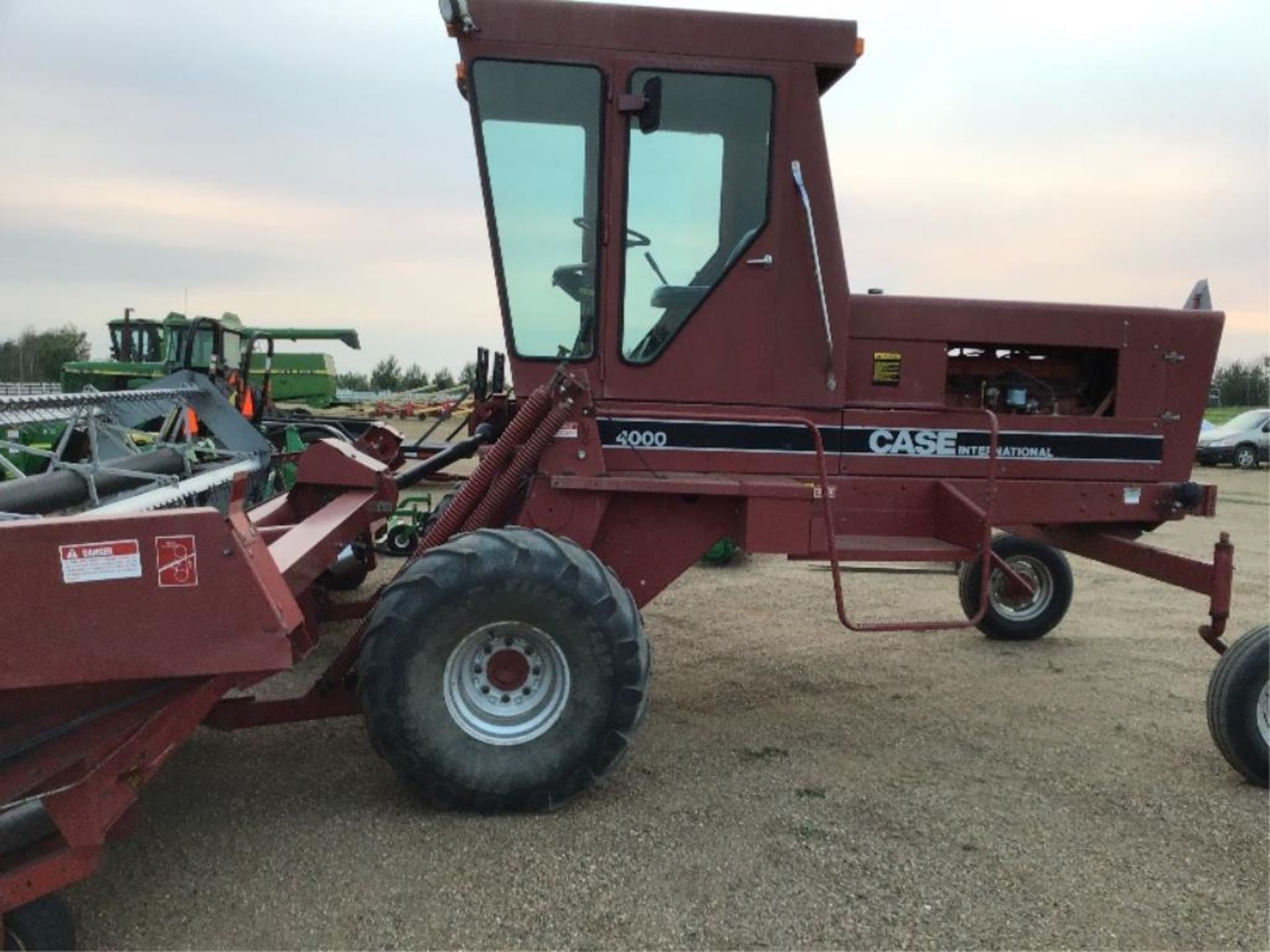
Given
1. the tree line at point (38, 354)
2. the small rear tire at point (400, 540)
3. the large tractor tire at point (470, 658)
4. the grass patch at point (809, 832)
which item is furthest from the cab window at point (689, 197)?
the tree line at point (38, 354)

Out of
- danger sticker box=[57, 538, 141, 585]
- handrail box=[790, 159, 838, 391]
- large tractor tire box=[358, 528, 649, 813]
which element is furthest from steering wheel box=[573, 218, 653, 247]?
danger sticker box=[57, 538, 141, 585]

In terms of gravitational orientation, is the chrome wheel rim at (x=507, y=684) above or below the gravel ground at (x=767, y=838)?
above

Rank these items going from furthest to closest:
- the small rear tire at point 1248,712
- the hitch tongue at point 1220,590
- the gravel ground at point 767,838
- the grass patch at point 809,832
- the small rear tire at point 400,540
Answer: the small rear tire at point 400,540
the hitch tongue at point 1220,590
the small rear tire at point 1248,712
the grass patch at point 809,832
the gravel ground at point 767,838

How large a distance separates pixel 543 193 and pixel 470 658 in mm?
2029

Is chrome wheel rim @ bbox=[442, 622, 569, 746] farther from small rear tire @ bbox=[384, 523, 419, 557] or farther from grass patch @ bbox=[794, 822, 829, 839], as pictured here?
small rear tire @ bbox=[384, 523, 419, 557]

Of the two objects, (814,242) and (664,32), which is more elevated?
(664,32)

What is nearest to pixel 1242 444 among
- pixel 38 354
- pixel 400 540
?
pixel 400 540

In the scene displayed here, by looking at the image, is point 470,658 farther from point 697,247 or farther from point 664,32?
point 664,32

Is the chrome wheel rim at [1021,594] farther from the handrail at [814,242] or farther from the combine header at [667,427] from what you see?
the handrail at [814,242]

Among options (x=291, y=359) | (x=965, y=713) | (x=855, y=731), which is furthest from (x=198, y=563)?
(x=291, y=359)

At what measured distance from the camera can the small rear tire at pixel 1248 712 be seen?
3.96 meters

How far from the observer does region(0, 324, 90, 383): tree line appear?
121ft

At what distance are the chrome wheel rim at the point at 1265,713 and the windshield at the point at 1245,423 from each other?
22014 mm

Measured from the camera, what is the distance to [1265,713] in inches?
159
